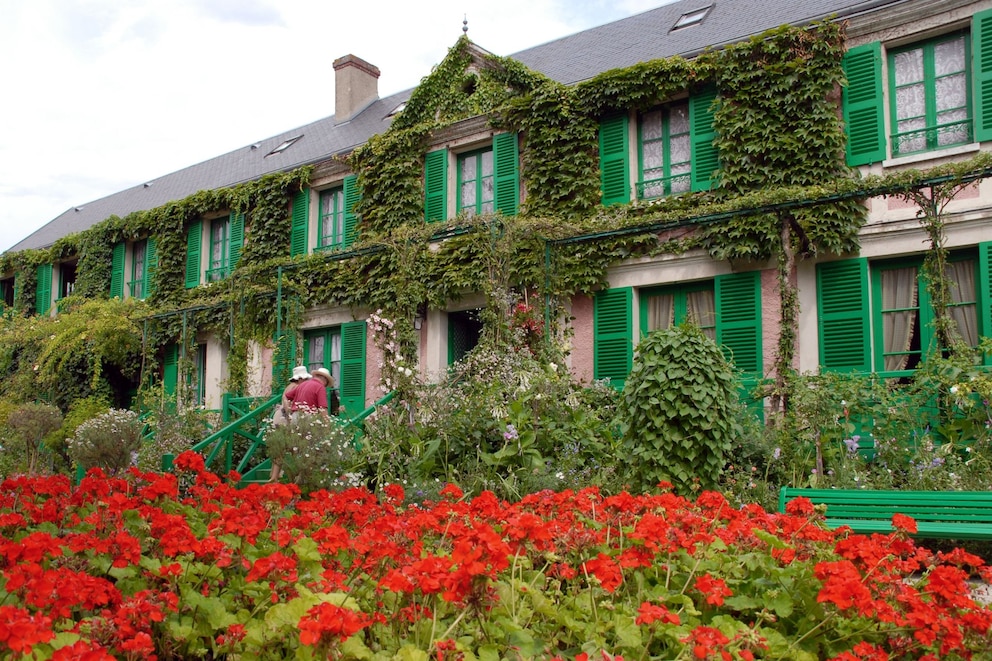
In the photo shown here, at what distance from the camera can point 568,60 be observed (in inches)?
524

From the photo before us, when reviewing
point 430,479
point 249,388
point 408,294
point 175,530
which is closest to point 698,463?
point 430,479

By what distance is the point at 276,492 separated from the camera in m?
3.35

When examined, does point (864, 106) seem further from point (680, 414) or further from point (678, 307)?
point (680, 414)

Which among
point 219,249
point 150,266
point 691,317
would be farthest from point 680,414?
point 150,266

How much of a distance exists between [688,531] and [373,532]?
1.16 metres

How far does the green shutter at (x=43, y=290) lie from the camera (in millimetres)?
19669

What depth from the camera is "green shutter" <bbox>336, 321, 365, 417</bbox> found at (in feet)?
43.3

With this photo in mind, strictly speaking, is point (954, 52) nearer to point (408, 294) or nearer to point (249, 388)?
point (408, 294)

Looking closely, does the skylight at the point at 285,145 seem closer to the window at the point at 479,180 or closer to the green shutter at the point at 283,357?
the green shutter at the point at 283,357

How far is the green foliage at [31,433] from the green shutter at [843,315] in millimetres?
10845

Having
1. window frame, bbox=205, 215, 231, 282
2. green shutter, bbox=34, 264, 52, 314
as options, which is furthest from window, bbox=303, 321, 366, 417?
green shutter, bbox=34, 264, 52, 314

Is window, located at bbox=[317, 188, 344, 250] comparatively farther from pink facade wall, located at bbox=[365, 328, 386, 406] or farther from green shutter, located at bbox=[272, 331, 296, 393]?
pink facade wall, located at bbox=[365, 328, 386, 406]

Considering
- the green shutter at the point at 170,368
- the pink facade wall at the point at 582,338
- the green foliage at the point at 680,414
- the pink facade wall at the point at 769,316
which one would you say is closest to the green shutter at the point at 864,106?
the pink facade wall at the point at 769,316

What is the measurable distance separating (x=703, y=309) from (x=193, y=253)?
10.7 metres
